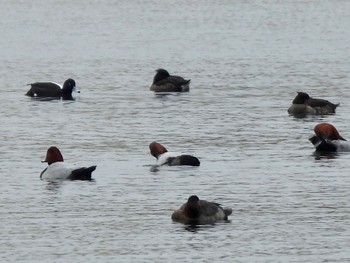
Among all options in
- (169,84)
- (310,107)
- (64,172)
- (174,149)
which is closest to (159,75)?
(169,84)

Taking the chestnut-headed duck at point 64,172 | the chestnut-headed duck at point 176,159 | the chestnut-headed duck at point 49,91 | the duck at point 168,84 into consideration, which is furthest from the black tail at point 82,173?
the duck at point 168,84

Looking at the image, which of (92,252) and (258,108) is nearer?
(92,252)

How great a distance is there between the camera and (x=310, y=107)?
40938 mm

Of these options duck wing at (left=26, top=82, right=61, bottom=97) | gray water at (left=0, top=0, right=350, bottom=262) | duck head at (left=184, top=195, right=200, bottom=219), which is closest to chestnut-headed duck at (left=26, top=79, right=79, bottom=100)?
duck wing at (left=26, top=82, right=61, bottom=97)

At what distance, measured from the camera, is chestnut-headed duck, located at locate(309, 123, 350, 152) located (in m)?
32.8

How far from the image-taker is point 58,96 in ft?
154

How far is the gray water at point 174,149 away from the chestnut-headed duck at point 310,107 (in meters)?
0.48

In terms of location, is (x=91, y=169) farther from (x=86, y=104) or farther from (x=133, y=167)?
(x=86, y=104)

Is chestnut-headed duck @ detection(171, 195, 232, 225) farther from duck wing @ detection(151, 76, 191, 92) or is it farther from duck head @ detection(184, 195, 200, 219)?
duck wing @ detection(151, 76, 191, 92)

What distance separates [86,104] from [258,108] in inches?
212

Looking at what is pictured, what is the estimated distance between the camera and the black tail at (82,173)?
1142 inches

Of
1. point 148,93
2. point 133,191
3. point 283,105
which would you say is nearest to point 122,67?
point 148,93

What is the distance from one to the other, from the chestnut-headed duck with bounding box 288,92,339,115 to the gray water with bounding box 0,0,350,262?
1.58ft

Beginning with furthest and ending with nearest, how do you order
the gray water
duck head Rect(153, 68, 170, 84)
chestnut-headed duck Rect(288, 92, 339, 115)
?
duck head Rect(153, 68, 170, 84), chestnut-headed duck Rect(288, 92, 339, 115), the gray water
